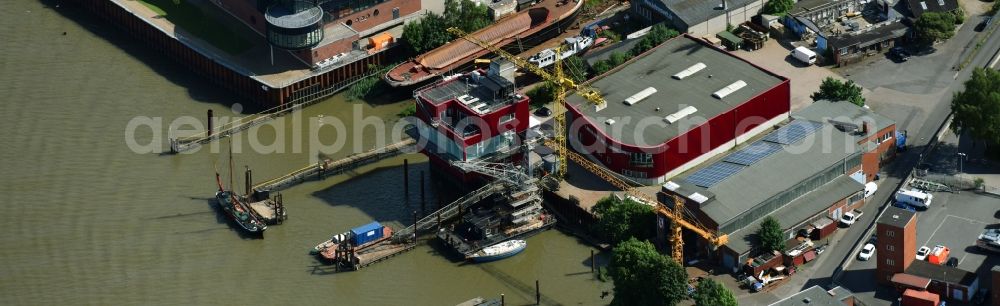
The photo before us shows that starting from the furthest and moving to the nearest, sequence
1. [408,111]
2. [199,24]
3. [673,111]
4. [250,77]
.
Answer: [199,24] → [250,77] → [408,111] → [673,111]

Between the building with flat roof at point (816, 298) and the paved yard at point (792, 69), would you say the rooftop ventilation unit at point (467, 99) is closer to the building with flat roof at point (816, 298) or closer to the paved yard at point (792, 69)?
the paved yard at point (792, 69)

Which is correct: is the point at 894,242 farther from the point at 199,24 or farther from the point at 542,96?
the point at 199,24

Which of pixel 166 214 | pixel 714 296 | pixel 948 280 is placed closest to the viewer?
pixel 714 296

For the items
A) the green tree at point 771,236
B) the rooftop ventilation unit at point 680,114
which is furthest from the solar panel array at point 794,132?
the green tree at point 771,236

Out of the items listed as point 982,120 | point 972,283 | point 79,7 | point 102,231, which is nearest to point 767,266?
point 972,283

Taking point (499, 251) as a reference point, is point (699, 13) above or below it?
above

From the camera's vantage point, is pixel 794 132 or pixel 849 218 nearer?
pixel 849 218

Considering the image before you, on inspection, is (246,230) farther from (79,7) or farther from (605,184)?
(79,7)

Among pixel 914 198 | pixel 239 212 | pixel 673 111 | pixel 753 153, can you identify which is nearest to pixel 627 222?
pixel 753 153

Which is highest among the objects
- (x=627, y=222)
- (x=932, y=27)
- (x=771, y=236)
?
(x=932, y=27)
